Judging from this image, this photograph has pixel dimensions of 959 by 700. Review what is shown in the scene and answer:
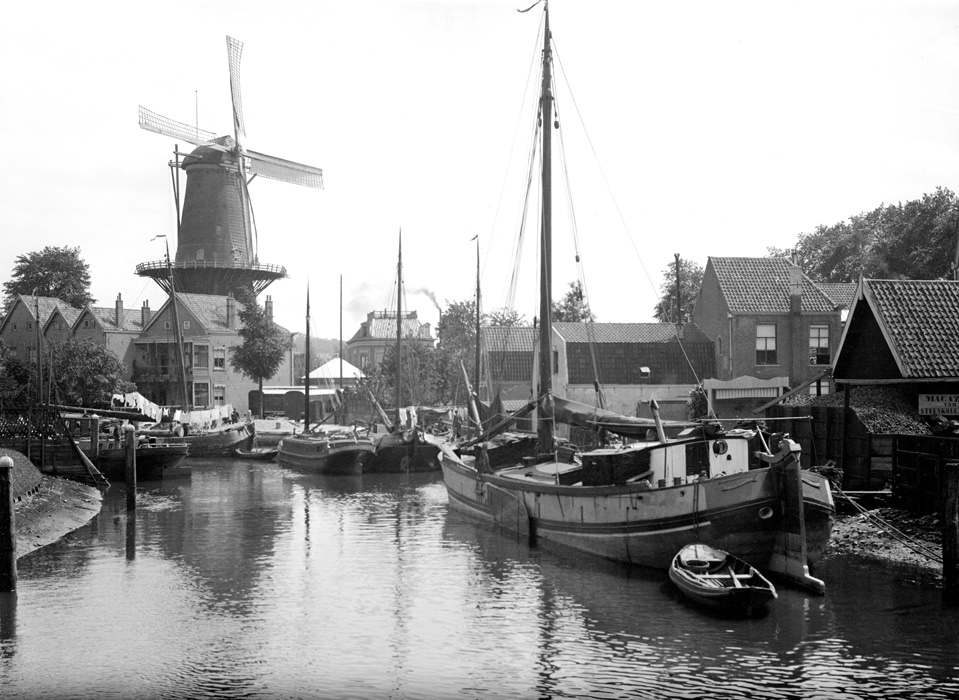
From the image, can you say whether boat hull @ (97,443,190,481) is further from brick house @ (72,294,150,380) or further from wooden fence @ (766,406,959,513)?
brick house @ (72,294,150,380)

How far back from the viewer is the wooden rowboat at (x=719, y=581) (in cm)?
1877

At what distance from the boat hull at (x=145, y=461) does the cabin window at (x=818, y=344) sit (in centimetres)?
3221

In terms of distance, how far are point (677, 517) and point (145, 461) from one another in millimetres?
31342

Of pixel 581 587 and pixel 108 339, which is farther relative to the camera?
pixel 108 339

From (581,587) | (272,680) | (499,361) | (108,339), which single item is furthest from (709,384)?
(108,339)

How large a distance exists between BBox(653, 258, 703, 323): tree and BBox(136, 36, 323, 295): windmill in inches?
1394

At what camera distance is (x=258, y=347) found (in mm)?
72000

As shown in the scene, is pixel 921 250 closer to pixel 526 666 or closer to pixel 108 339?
pixel 526 666

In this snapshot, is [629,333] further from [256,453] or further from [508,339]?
[256,453]

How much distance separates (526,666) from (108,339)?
69678 mm

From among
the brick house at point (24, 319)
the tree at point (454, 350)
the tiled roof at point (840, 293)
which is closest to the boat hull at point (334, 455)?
the tree at point (454, 350)

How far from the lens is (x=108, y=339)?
257 ft

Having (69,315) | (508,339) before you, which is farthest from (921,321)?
(69,315)

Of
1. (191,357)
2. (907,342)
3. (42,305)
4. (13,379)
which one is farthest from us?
(42,305)
